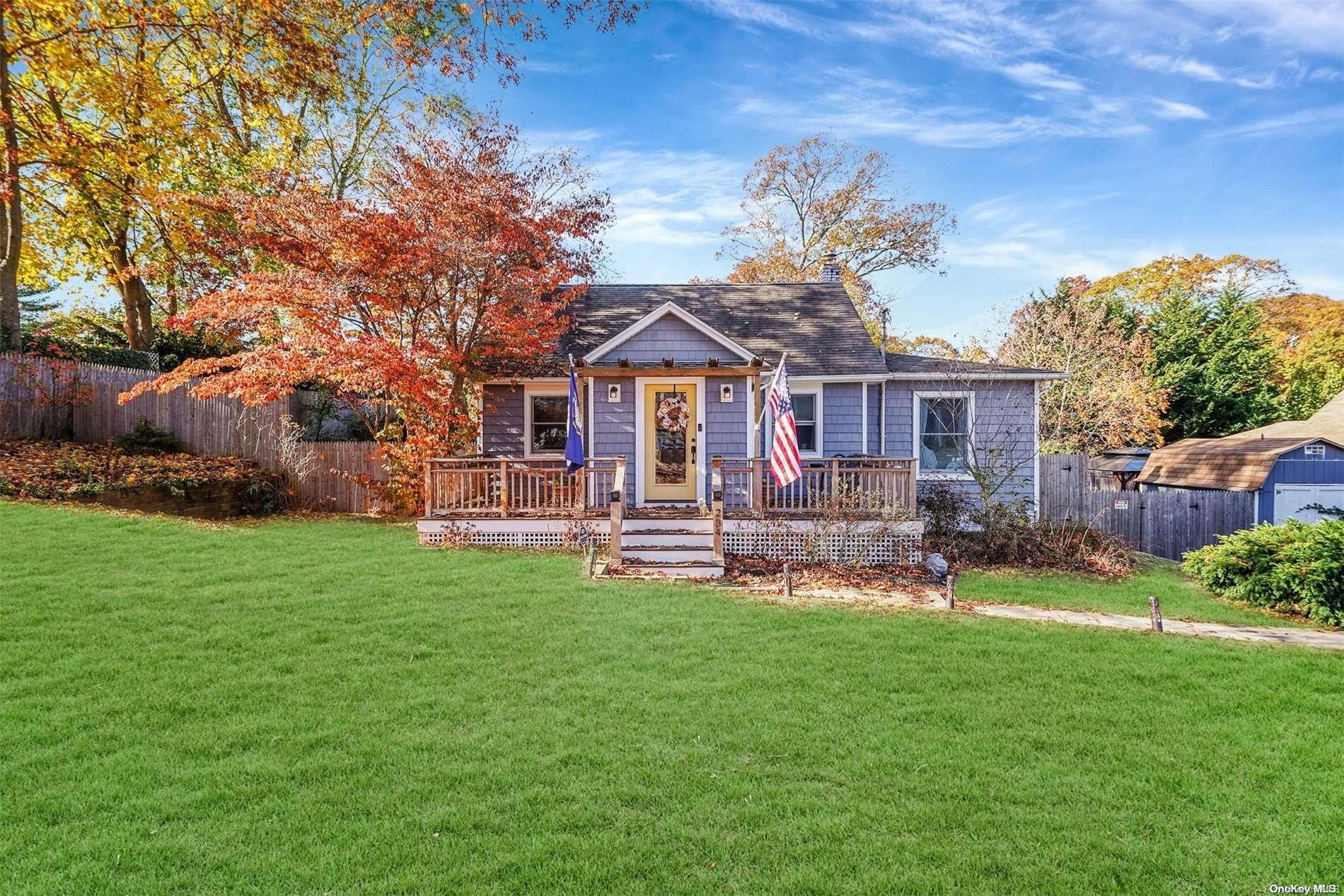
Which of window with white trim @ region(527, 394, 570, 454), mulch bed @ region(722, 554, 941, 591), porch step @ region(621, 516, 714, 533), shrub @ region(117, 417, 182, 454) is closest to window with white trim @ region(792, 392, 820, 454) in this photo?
mulch bed @ region(722, 554, 941, 591)

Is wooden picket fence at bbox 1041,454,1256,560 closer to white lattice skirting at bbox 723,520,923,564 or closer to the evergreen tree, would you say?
white lattice skirting at bbox 723,520,923,564

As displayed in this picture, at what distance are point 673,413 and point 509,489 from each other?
3.39 meters

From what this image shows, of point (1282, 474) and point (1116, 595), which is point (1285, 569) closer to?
point (1116, 595)

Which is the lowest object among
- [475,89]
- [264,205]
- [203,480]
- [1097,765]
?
[1097,765]

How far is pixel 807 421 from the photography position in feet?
44.1

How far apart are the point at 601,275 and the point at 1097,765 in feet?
72.5

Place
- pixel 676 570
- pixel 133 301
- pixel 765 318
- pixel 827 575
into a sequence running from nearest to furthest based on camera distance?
1. pixel 676 570
2. pixel 827 575
3. pixel 765 318
4. pixel 133 301

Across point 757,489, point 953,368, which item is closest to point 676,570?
point 757,489

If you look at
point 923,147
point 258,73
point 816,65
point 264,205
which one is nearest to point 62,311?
point 258,73

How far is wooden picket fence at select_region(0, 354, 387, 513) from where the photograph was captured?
13469mm

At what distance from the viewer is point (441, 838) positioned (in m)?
3.10

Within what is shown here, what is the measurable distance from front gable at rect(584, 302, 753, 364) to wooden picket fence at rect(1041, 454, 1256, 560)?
7550 millimetres

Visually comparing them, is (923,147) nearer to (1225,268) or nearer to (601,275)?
(601,275)

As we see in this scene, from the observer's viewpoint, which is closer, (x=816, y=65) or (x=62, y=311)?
(x=816, y=65)
